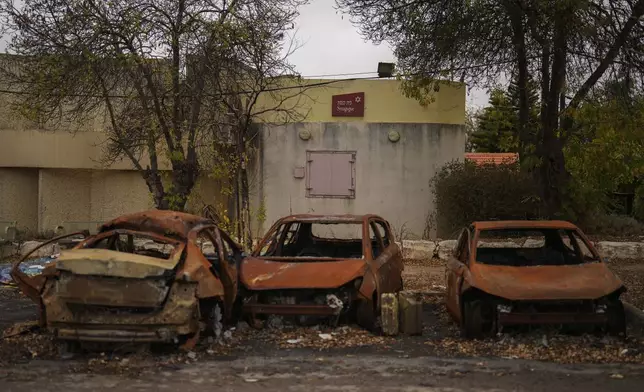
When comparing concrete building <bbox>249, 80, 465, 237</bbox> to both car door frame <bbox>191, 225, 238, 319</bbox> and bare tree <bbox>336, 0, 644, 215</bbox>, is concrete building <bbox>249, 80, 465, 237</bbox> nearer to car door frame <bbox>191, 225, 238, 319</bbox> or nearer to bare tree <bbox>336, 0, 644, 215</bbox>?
bare tree <bbox>336, 0, 644, 215</bbox>

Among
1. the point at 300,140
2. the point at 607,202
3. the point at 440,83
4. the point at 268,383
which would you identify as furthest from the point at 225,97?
the point at 607,202

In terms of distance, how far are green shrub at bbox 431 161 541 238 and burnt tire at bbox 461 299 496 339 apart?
9.28 metres

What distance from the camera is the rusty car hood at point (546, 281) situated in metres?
7.92

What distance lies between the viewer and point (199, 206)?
18.8 meters

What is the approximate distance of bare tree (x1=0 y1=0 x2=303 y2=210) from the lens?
13664 mm

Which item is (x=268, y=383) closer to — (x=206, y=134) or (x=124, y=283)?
(x=124, y=283)

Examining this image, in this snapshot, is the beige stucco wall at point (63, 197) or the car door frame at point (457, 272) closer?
the car door frame at point (457, 272)

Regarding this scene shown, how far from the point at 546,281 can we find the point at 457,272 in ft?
4.56

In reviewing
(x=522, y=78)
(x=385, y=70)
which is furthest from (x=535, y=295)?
(x=385, y=70)

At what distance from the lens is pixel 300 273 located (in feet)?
28.8

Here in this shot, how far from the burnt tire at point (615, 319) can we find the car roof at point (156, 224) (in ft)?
16.1

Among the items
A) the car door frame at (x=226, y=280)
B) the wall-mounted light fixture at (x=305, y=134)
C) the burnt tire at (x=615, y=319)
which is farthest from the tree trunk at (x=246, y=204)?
the burnt tire at (x=615, y=319)

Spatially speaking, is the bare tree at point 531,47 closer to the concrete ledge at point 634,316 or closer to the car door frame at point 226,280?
the concrete ledge at point 634,316

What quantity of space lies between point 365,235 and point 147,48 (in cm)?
668
